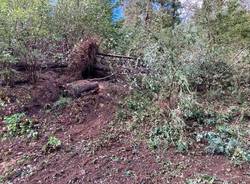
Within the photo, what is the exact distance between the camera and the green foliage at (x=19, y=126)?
461 cm

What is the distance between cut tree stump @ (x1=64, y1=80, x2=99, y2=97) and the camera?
5.24 metres

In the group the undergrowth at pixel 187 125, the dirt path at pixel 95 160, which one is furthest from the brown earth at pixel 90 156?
the undergrowth at pixel 187 125

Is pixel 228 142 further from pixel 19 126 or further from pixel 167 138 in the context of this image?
pixel 19 126

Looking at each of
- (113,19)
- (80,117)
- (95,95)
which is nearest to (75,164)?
(80,117)

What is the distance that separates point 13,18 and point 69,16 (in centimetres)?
105

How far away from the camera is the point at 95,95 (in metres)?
5.22

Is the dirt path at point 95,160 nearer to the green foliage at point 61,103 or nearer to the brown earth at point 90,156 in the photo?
the brown earth at point 90,156


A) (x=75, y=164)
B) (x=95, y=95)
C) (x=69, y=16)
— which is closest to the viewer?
(x=75, y=164)

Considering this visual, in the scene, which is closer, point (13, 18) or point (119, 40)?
point (13, 18)

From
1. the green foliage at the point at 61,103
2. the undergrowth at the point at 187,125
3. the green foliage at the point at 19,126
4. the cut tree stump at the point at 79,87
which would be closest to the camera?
the undergrowth at the point at 187,125

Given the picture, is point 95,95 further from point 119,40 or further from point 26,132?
point 119,40

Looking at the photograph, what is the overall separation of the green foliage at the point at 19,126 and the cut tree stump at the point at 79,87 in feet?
2.39

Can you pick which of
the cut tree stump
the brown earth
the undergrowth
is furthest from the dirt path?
the cut tree stump

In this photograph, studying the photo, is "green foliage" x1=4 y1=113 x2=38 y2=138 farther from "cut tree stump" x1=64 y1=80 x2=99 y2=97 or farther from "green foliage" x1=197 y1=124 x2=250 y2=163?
"green foliage" x1=197 y1=124 x2=250 y2=163
